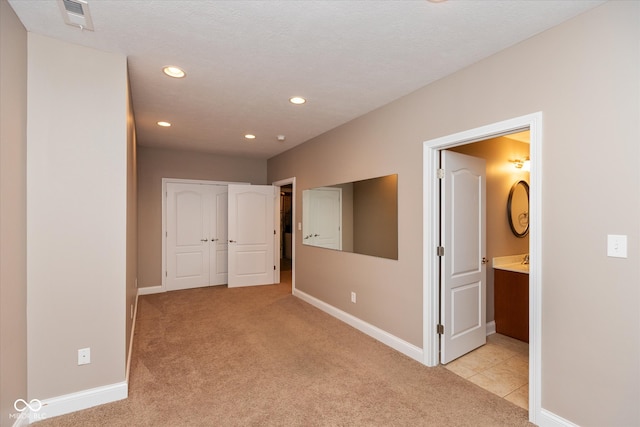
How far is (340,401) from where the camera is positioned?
2268 mm

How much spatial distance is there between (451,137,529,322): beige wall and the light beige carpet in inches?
66.5

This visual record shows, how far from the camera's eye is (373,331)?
3.45 m

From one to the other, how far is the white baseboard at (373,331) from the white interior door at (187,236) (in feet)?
8.17

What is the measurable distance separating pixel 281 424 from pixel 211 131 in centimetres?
373

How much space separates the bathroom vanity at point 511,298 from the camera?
3.40m

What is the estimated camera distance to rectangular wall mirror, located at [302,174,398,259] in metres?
3.31

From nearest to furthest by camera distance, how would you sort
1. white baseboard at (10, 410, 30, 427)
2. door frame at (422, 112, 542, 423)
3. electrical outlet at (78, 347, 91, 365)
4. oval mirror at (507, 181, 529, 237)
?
white baseboard at (10, 410, 30, 427) → door frame at (422, 112, 542, 423) → electrical outlet at (78, 347, 91, 365) → oval mirror at (507, 181, 529, 237)

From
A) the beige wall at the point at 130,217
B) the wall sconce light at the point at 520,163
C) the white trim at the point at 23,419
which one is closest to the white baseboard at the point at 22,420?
the white trim at the point at 23,419

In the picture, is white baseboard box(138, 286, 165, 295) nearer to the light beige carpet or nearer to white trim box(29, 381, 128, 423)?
the light beige carpet

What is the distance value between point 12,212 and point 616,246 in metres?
3.48

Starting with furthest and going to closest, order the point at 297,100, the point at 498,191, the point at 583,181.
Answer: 1. the point at 498,191
2. the point at 297,100
3. the point at 583,181

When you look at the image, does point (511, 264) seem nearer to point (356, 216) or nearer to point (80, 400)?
point (356, 216)

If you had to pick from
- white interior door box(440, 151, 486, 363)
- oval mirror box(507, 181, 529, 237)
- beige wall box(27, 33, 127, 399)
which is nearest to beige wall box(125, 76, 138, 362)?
beige wall box(27, 33, 127, 399)

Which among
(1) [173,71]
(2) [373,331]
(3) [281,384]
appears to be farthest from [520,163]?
(1) [173,71]
